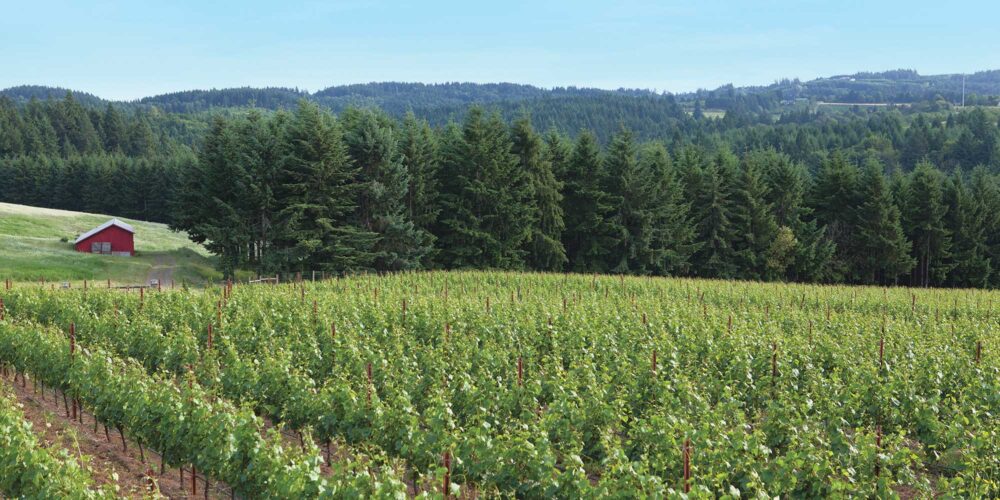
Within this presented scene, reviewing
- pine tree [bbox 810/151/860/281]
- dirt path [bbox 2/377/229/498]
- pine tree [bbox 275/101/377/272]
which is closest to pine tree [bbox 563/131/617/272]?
pine tree [bbox 275/101/377/272]

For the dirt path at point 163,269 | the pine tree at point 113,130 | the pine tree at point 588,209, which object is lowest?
the dirt path at point 163,269

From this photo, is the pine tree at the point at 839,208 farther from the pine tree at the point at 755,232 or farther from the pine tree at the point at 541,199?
the pine tree at the point at 541,199

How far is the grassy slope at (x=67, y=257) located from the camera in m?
42.1

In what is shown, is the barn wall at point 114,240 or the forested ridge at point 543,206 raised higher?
the forested ridge at point 543,206

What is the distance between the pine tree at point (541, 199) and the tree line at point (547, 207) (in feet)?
0.30

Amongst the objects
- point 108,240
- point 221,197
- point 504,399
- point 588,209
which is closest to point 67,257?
point 108,240

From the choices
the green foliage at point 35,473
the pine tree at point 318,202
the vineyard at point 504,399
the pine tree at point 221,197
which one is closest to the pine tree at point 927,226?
the vineyard at point 504,399

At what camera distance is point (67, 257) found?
4519 centimetres

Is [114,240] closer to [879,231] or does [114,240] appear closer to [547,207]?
[547,207]

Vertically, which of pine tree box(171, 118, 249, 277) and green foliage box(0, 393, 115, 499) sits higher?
pine tree box(171, 118, 249, 277)

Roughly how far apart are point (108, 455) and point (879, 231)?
45385 mm

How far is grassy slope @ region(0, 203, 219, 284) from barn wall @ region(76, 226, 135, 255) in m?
0.75

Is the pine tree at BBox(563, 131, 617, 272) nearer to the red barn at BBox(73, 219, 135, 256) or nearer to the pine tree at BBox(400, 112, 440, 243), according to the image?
the pine tree at BBox(400, 112, 440, 243)

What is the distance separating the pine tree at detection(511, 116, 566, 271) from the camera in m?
44.3
